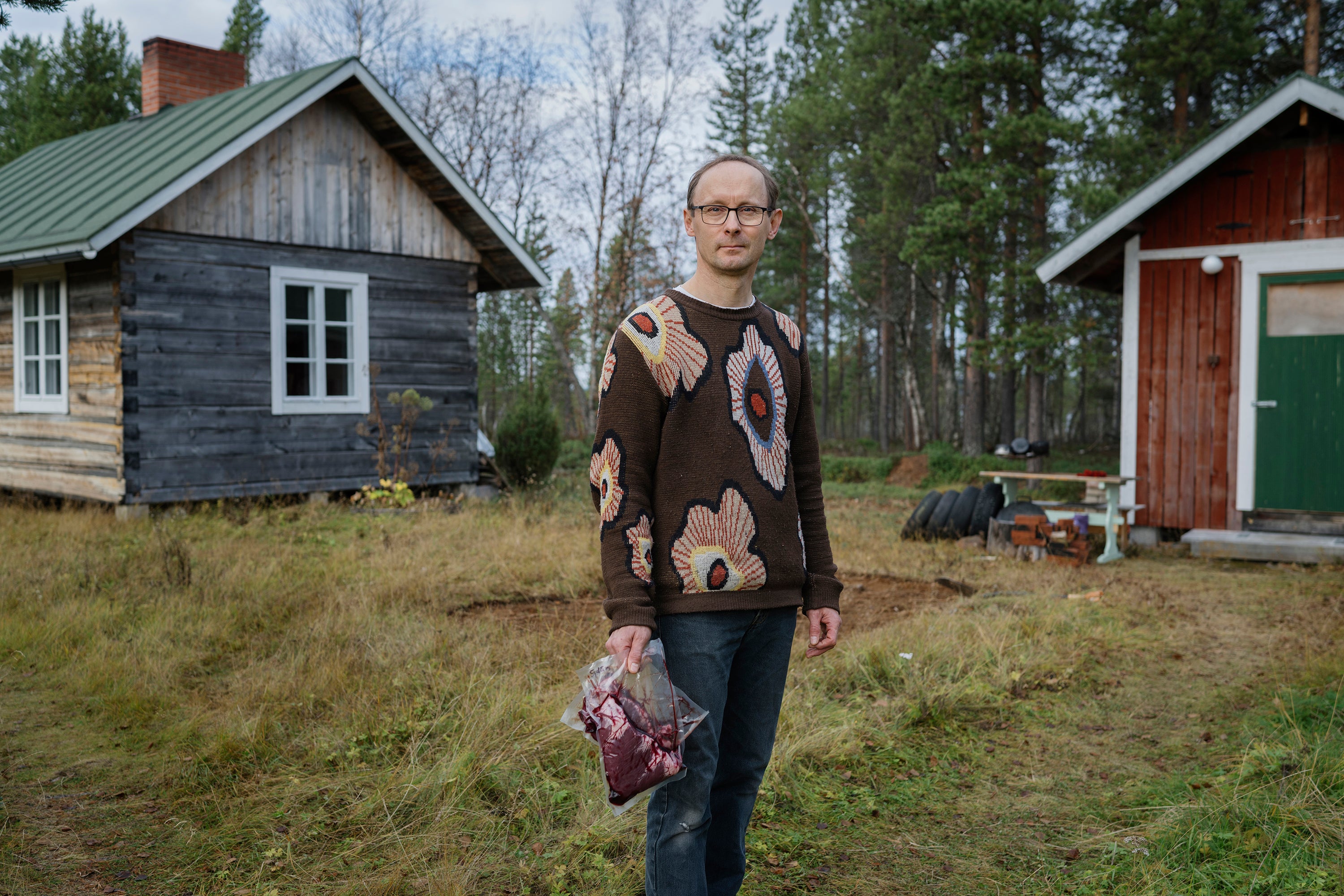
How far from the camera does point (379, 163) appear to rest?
1280cm

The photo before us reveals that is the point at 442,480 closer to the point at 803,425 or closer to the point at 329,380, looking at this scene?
the point at 329,380

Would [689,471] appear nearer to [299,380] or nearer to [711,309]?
[711,309]

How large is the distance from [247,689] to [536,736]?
159 centimetres

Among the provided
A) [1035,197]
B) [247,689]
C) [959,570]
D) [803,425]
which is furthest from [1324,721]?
[1035,197]

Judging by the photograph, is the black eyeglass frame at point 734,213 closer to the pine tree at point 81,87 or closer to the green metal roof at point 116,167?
the green metal roof at point 116,167

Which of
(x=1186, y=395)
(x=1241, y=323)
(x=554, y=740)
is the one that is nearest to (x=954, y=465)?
(x=1186, y=395)

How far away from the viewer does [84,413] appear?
11250 millimetres

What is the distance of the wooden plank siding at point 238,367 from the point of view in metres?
10.7

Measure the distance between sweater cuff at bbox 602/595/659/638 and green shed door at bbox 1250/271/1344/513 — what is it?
9440 millimetres

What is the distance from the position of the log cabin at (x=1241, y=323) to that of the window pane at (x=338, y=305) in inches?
325

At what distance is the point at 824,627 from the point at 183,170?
1008 centimetres

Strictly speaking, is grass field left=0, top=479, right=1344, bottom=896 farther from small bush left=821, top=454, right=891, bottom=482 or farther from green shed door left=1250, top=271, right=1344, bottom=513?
small bush left=821, top=454, right=891, bottom=482

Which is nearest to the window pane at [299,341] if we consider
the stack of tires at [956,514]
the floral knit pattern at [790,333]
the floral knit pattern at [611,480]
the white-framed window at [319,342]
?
the white-framed window at [319,342]

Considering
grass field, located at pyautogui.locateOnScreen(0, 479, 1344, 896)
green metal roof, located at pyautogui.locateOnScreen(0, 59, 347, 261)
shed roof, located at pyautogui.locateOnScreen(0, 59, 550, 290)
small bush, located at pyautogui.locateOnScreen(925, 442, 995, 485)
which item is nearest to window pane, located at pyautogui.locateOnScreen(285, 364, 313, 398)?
shed roof, located at pyautogui.locateOnScreen(0, 59, 550, 290)
